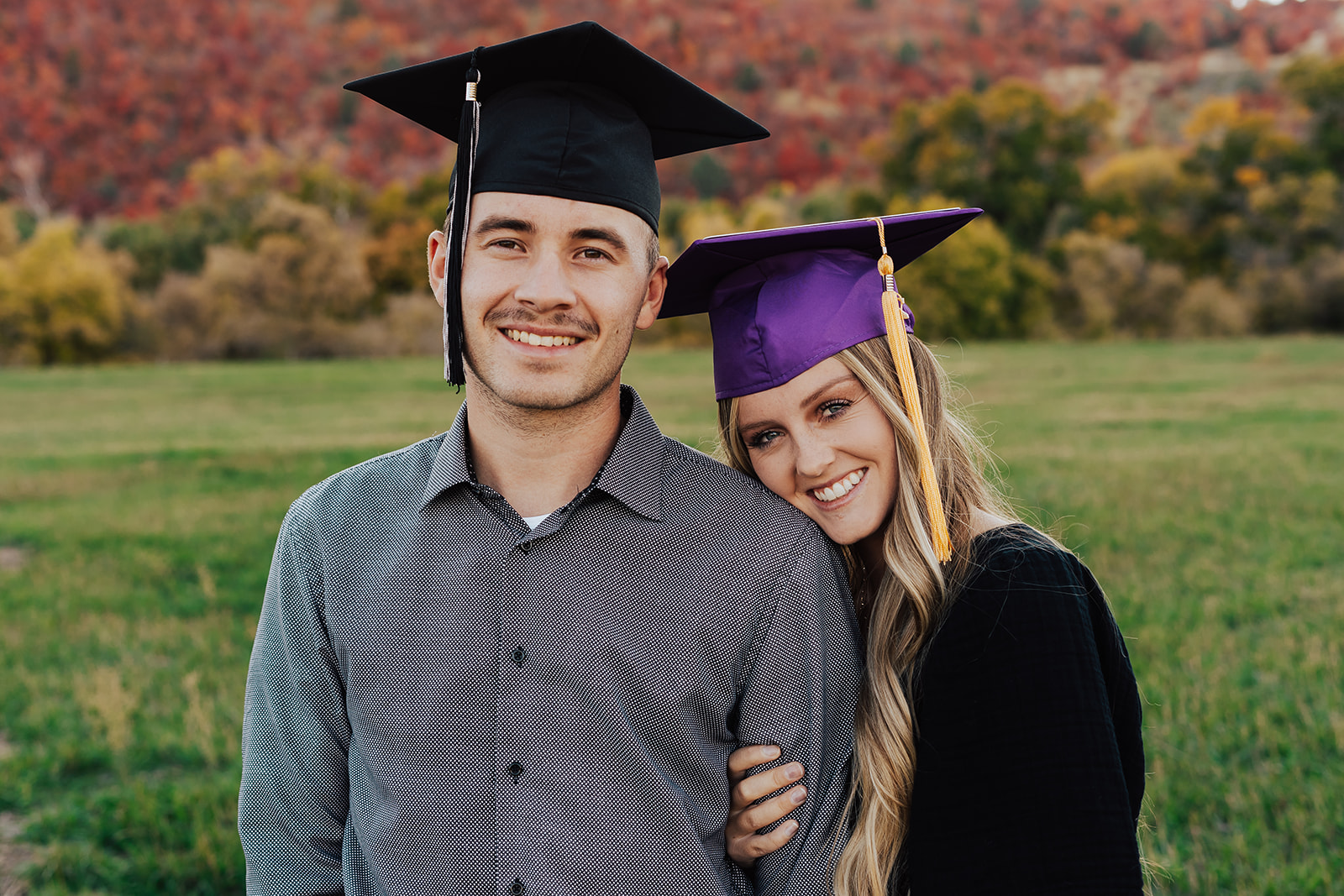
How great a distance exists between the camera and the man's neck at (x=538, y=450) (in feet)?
7.74

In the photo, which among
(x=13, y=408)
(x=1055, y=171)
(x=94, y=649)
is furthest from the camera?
(x=1055, y=171)

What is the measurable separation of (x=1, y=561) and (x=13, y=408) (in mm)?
19158

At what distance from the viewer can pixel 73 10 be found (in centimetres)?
11925

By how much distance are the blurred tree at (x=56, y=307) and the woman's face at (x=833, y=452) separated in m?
54.4

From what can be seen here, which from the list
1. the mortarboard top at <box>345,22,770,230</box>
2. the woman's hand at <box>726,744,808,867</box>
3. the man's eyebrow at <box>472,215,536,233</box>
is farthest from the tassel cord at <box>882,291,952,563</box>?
the man's eyebrow at <box>472,215,536,233</box>

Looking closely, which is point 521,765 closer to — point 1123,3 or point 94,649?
point 94,649

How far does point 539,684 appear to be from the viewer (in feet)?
7.09

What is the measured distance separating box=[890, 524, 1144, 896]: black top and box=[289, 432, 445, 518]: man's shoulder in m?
1.31

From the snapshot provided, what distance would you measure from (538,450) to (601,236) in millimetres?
533

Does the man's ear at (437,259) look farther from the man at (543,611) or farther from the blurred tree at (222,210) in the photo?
the blurred tree at (222,210)

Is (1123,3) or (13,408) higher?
(1123,3)

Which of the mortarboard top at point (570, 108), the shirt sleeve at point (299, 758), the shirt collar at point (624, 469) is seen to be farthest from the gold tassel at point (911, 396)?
the shirt sleeve at point (299, 758)

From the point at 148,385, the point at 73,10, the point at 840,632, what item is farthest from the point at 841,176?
the point at 73,10

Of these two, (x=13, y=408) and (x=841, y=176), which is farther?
(x=841, y=176)
